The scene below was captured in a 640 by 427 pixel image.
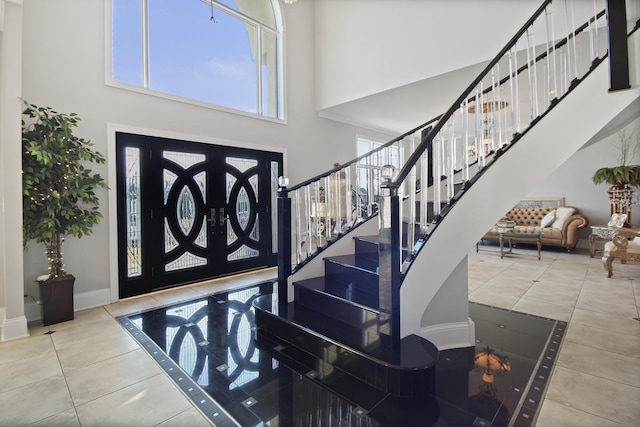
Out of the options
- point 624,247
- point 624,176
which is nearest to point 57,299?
point 624,247

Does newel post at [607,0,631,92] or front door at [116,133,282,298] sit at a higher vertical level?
newel post at [607,0,631,92]

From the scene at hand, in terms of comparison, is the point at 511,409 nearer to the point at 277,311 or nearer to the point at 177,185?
the point at 277,311

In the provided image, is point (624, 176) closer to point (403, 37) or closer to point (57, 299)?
point (403, 37)

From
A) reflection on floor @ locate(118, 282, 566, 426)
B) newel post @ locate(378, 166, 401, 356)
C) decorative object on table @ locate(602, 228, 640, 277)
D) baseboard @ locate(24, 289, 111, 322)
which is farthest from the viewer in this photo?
decorative object on table @ locate(602, 228, 640, 277)

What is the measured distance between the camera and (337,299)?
2633mm

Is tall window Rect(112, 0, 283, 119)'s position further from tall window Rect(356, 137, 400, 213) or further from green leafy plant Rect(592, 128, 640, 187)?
green leafy plant Rect(592, 128, 640, 187)

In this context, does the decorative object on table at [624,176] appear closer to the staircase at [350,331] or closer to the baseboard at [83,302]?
the staircase at [350,331]

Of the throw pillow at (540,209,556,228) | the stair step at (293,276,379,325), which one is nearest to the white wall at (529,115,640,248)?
the throw pillow at (540,209,556,228)

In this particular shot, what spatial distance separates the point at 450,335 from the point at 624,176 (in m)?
6.00

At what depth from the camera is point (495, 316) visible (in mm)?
3215

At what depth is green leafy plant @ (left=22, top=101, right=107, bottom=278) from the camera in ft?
9.71

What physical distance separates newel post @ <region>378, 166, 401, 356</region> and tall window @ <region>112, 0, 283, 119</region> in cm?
382

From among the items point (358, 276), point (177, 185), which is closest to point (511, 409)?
point (358, 276)

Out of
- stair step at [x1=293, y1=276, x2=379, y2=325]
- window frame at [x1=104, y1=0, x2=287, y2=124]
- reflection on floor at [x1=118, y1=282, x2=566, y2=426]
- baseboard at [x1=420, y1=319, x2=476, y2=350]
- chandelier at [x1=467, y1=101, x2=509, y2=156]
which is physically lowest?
reflection on floor at [x1=118, y1=282, x2=566, y2=426]
